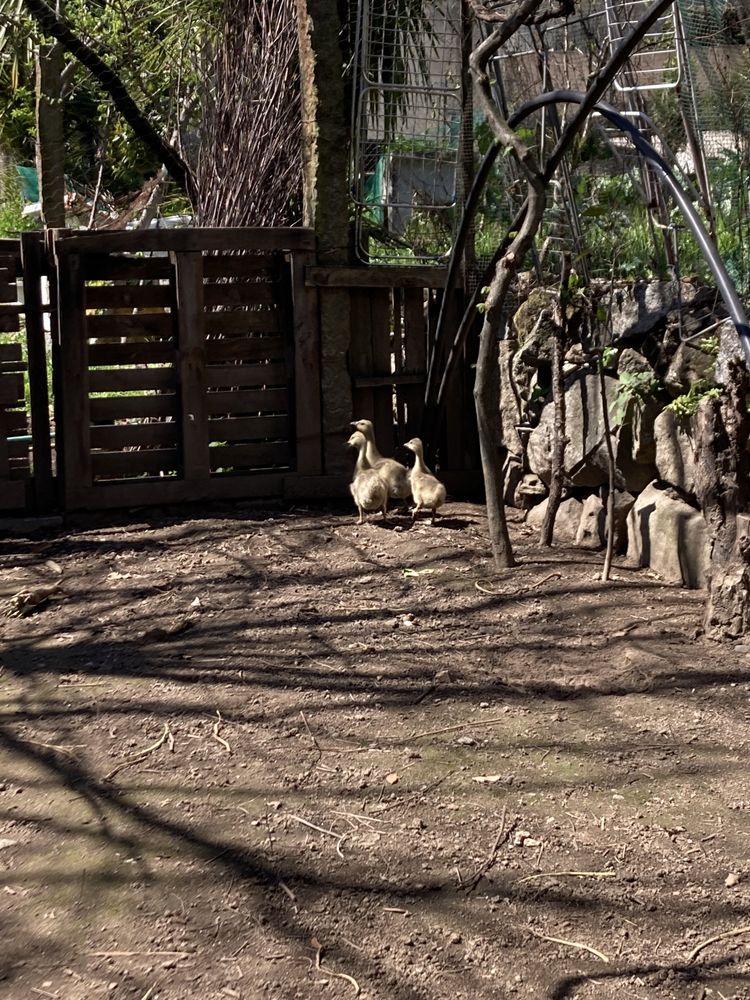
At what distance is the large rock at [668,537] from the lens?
6047 millimetres

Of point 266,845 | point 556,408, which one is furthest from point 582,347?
point 266,845

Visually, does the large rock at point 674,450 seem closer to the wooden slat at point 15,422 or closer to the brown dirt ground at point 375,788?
the brown dirt ground at point 375,788

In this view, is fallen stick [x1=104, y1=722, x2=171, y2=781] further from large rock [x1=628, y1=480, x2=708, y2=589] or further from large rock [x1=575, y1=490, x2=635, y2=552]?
large rock [x1=575, y1=490, x2=635, y2=552]

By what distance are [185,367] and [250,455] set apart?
825 mm

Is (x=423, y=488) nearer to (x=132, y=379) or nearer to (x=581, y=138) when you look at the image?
(x=132, y=379)

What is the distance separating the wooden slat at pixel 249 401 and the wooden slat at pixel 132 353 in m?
0.42

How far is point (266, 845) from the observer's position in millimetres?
3766

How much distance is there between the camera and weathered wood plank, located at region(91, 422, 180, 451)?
26.7 feet

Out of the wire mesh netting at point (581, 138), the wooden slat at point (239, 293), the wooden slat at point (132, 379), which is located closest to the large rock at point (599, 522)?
the wire mesh netting at point (581, 138)

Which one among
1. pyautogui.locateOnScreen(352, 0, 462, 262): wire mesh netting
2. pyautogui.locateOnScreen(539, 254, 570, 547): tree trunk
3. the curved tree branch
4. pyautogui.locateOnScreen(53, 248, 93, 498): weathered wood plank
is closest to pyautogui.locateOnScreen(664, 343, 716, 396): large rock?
pyautogui.locateOnScreen(539, 254, 570, 547): tree trunk

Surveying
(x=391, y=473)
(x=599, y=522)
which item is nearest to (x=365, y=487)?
(x=391, y=473)

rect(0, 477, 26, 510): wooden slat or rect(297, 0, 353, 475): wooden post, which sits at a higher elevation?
rect(297, 0, 353, 475): wooden post

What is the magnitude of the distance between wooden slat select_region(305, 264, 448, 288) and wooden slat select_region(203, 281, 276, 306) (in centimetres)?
32

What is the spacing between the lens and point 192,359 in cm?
814
